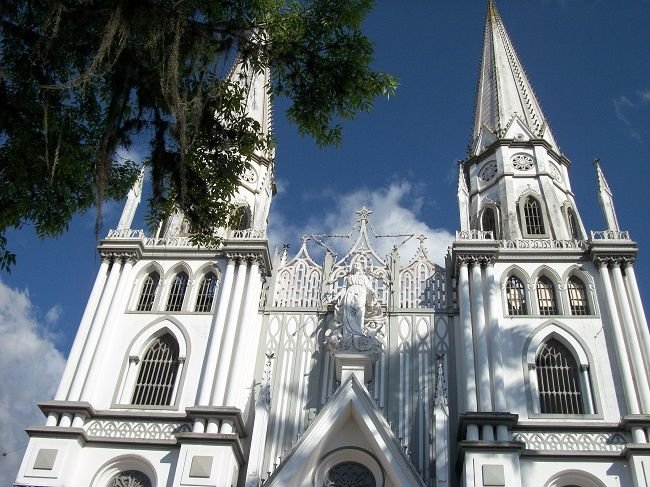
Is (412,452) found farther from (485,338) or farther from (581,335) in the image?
(581,335)

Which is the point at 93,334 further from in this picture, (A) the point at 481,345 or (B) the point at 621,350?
(B) the point at 621,350

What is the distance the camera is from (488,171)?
26.0m

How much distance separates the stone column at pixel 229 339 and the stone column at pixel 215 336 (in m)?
0.13

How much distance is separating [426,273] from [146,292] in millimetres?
8336

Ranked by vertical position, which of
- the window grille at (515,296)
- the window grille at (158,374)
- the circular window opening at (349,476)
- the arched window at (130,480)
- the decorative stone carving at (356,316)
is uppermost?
the window grille at (515,296)

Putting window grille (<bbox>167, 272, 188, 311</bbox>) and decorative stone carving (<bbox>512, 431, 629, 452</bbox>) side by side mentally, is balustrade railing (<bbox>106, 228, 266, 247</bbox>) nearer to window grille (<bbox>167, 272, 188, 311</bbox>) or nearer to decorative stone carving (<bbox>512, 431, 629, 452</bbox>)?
window grille (<bbox>167, 272, 188, 311</bbox>)

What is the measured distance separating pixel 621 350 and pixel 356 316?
690cm

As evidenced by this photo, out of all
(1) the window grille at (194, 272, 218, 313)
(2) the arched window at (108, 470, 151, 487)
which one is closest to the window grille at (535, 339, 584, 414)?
(1) the window grille at (194, 272, 218, 313)

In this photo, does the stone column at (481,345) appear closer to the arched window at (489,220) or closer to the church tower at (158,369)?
the arched window at (489,220)

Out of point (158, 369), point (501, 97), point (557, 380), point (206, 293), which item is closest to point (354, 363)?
A: point (206, 293)

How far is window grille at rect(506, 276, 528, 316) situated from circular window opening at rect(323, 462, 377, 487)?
6109 mm

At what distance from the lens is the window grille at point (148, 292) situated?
21516 mm

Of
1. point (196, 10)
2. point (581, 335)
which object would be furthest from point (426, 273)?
point (196, 10)

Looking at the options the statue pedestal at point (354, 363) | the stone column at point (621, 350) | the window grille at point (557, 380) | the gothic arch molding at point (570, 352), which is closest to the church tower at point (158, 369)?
the statue pedestal at point (354, 363)
